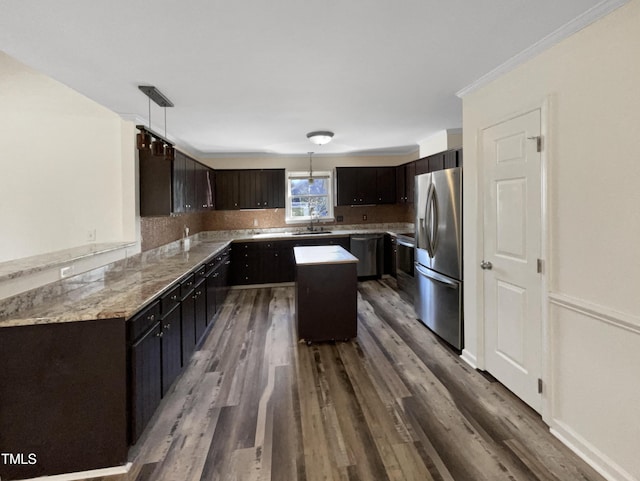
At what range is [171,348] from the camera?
7.97 feet

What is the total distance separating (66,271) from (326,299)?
2.26 meters

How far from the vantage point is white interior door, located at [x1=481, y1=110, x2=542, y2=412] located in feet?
7.02

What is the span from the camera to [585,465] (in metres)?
1.73

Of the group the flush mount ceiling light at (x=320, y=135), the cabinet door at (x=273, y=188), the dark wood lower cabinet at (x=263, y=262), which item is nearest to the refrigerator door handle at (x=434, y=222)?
the flush mount ceiling light at (x=320, y=135)

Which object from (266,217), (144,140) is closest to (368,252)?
(266,217)

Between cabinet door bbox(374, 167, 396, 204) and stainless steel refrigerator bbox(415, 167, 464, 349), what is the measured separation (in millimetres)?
2525

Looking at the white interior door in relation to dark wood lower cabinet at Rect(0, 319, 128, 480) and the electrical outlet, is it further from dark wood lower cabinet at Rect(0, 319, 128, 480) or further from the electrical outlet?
the electrical outlet

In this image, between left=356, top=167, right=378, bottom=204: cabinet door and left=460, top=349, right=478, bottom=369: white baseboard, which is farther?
left=356, top=167, right=378, bottom=204: cabinet door

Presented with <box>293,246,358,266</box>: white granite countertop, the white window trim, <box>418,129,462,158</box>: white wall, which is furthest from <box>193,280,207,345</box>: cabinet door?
<box>418,129,462,158</box>: white wall

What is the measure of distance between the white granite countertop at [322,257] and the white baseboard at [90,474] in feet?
6.80

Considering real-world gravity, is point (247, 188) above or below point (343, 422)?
above

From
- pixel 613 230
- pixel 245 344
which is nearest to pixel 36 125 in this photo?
pixel 245 344

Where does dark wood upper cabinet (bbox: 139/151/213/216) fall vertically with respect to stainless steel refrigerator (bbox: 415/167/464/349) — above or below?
above

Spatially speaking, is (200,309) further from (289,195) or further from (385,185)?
(385,185)
